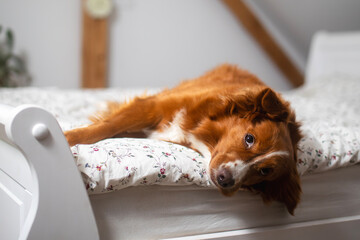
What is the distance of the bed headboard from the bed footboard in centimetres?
289

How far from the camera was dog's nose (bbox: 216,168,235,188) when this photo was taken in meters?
1.19

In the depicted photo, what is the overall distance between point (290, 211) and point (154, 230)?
0.53 metres

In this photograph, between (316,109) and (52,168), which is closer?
(52,168)

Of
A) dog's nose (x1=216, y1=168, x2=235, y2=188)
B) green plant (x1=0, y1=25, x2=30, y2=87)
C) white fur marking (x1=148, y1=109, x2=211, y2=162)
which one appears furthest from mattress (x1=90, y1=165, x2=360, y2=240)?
green plant (x1=0, y1=25, x2=30, y2=87)

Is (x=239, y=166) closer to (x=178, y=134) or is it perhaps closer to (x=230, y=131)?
(x=230, y=131)

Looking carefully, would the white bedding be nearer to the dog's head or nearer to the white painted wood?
the dog's head

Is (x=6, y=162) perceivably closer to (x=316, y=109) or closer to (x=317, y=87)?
(x=316, y=109)

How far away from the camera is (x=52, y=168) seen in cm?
96

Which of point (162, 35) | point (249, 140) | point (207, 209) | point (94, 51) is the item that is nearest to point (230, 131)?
point (249, 140)

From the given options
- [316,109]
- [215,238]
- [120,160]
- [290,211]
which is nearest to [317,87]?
[316,109]

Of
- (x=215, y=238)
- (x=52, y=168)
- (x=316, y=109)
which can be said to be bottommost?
(x=215, y=238)

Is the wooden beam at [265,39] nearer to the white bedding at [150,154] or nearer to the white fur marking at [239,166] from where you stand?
the white bedding at [150,154]

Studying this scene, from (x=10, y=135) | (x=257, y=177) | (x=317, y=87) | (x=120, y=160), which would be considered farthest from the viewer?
(x=317, y=87)

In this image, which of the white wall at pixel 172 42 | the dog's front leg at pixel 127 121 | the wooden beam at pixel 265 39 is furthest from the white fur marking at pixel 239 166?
the wooden beam at pixel 265 39
